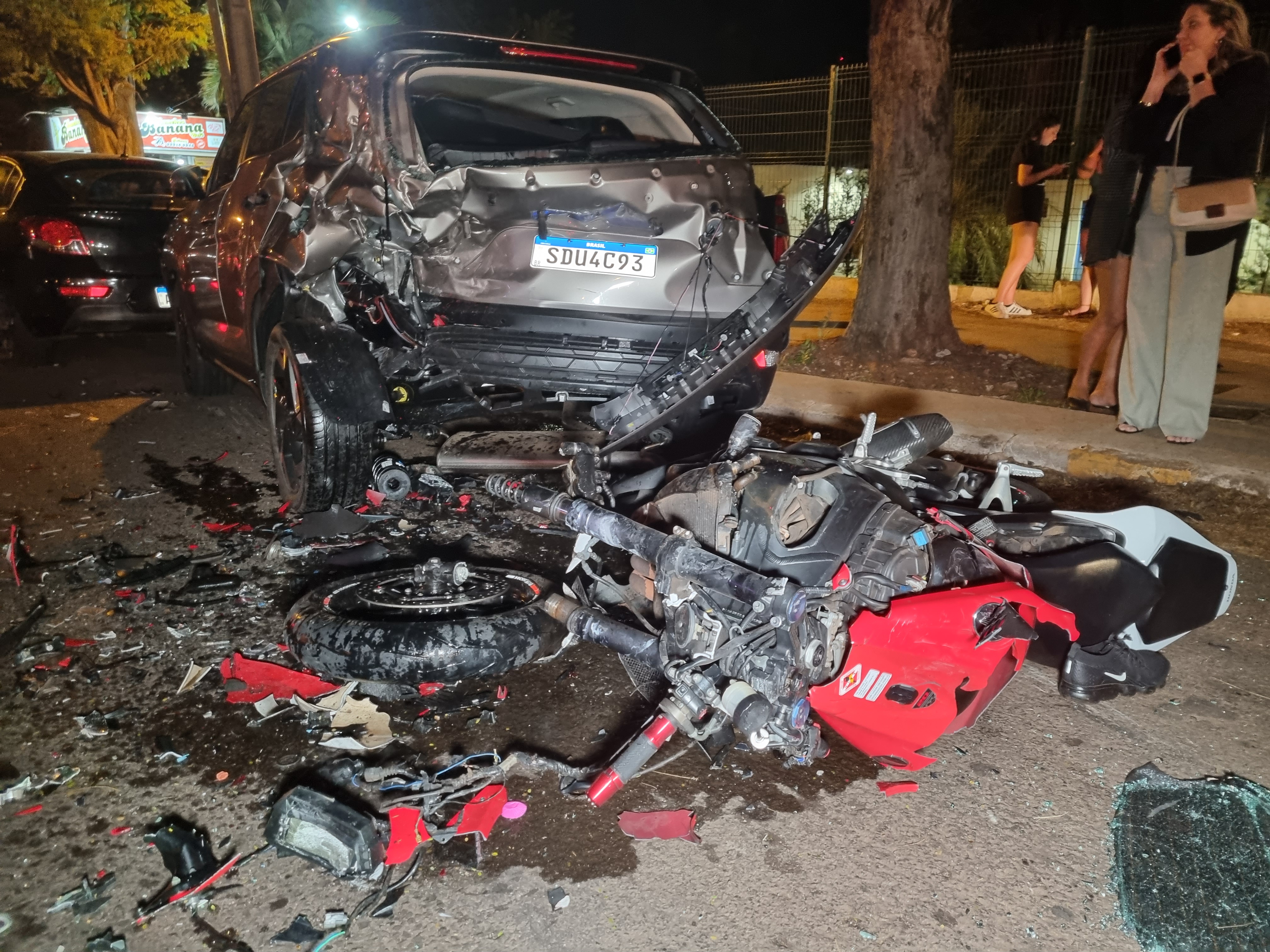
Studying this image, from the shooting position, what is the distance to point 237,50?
10516 mm

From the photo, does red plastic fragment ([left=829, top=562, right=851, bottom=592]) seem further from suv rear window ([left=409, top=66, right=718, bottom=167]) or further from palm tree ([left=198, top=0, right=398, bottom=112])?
palm tree ([left=198, top=0, right=398, bottom=112])

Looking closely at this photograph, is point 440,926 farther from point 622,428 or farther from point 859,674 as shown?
point 622,428

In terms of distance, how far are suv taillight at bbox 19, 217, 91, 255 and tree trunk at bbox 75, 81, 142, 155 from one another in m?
21.6

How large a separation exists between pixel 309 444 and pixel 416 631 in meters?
1.40

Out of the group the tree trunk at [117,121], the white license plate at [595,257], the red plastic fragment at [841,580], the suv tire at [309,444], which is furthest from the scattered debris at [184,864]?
the tree trunk at [117,121]

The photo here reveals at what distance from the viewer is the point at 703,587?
2.22 m

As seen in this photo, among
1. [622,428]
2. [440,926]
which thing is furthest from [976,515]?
[440,926]

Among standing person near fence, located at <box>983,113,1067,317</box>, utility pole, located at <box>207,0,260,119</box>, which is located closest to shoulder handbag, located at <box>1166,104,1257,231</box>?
standing person near fence, located at <box>983,113,1067,317</box>

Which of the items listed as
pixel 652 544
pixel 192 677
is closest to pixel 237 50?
pixel 192 677

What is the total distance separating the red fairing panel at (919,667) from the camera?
2139 millimetres

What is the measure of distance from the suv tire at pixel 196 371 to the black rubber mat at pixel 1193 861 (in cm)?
615

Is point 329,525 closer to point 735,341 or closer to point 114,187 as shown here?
point 735,341

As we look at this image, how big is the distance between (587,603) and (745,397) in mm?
1748

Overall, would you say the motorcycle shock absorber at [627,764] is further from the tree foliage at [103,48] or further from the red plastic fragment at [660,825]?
the tree foliage at [103,48]
